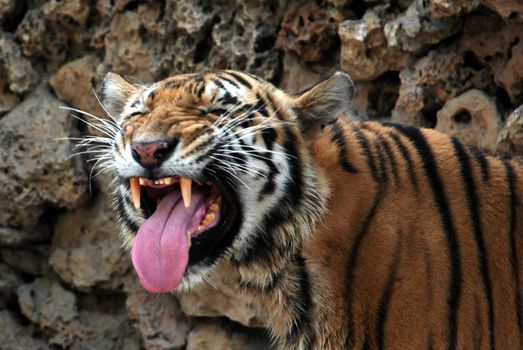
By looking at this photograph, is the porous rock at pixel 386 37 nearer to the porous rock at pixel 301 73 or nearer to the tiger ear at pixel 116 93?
the porous rock at pixel 301 73

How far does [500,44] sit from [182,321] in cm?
196

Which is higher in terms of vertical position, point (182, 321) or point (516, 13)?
point (516, 13)

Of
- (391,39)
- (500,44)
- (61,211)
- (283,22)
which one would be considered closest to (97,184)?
(61,211)

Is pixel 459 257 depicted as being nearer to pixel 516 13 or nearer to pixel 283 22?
pixel 516 13

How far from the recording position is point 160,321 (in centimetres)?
416

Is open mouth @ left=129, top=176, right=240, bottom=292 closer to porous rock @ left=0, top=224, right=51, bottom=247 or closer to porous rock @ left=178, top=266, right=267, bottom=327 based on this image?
porous rock @ left=178, top=266, right=267, bottom=327

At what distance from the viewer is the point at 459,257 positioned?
229 centimetres

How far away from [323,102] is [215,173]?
1.15ft

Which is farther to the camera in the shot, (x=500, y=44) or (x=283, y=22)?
(x=283, y=22)

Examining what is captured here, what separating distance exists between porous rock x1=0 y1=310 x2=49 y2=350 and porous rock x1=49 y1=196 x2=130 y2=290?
1.06 feet

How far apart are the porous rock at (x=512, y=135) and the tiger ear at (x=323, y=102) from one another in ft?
2.91

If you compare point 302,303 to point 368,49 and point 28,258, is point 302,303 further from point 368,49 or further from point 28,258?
point 28,258

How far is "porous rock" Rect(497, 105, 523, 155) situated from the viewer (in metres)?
2.90

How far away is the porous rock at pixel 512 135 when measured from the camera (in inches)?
114
